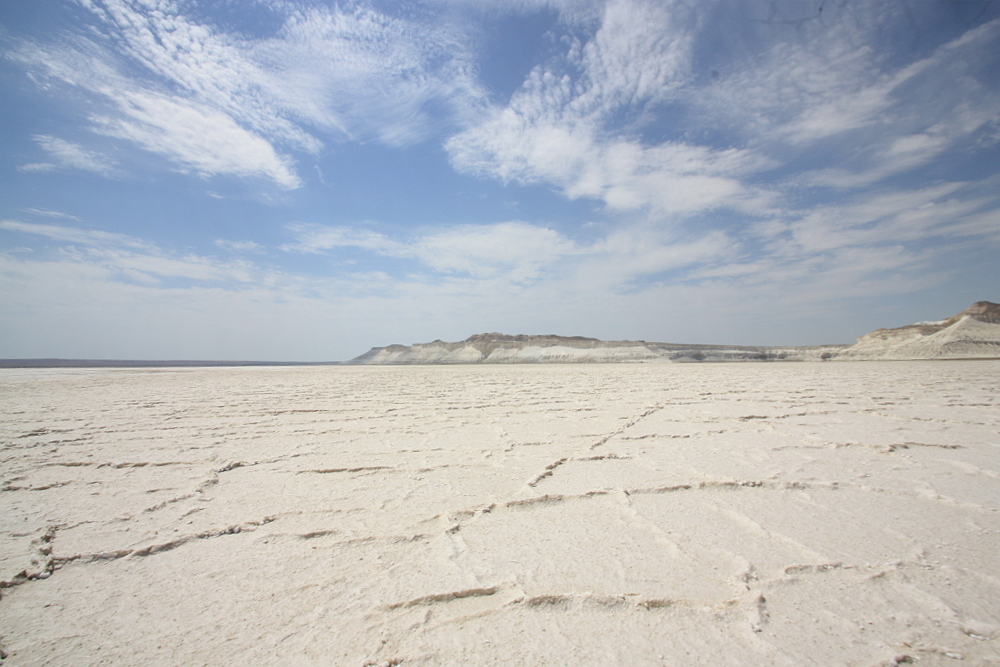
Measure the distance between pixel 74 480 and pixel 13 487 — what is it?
0.26 meters

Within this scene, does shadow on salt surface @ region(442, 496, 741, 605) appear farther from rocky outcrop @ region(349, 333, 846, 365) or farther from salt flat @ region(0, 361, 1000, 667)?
rocky outcrop @ region(349, 333, 846, 365)

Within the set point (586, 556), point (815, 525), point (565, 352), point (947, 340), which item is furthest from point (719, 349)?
point (586, 556)

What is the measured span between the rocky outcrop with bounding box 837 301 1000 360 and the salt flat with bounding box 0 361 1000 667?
2519cm

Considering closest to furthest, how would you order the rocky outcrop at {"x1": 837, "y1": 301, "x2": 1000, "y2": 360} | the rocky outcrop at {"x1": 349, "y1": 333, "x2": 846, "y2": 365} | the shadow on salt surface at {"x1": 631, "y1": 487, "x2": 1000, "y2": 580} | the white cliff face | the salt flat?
the salt flat < the shadow on salt surface at {"x1": 631, "y1": 487, "x2": 1000, "y2": 580} < the rocky outcrop at {"x1": 837, "y1": 301, "x2": 1000, "y2": 360} < the white cliff face < the rocky outcrop at {"x1": 349, "y1": 333, "x2": 846, "y2": 365}

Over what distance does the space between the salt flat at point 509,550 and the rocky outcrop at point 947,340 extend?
25.2 m

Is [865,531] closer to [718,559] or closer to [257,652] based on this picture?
[718,559]

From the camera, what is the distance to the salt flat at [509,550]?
1.13 metres

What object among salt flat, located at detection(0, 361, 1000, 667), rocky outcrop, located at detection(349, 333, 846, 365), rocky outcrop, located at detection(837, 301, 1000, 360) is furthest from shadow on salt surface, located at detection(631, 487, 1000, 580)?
rocky outcrop, located at detection(349, 333, 846, 365)

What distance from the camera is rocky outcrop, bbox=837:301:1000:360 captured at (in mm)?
20703

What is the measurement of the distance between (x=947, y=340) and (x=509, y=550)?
30301 mm

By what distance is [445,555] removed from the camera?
160cm

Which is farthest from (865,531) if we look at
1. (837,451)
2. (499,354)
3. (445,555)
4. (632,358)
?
(499,354)

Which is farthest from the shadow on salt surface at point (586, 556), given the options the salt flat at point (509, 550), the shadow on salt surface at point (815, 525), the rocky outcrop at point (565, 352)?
the rocky outcrop at point (565, 352)

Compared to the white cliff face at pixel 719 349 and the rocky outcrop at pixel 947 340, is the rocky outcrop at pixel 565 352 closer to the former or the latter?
the white cliff face at pixel 719 349
